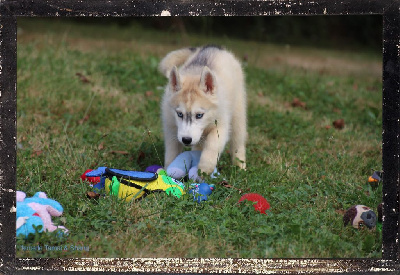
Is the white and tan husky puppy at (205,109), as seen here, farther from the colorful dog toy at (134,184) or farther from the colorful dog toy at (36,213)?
the colorful dog toy at (36,213)

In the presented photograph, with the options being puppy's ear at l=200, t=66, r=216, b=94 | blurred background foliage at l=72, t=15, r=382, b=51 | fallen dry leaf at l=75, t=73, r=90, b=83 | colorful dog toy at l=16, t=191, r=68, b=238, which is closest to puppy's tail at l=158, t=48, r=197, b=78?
puppy's ear at l=200, t=66, r=216, b=94

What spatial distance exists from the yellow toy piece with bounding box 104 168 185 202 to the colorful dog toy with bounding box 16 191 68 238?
16.9 inches

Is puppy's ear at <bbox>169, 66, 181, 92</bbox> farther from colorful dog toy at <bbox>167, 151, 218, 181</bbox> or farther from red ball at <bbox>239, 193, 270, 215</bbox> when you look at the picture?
red ball at <bbox>239, 193, 270, 215</bbox>

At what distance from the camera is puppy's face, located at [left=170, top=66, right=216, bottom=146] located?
4.23m

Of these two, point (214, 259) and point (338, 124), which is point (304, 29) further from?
point (214, 259)

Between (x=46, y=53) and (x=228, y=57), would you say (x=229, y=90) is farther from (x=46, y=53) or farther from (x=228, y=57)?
(x=46, y=53)

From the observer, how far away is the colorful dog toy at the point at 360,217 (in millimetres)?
3258

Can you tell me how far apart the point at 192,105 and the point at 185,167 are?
1.80 feet

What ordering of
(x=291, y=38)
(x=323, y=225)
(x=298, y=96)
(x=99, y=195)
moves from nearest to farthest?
1. (x=323, y=225)
2. (x=99, y=195)
3. (x=298, y=96)
4. (x=291, y=38)

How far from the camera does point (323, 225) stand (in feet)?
11.0

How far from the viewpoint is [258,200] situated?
144 inches

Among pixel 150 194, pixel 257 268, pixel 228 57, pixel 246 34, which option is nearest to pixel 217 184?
pixel 150 194

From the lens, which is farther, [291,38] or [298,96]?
[291,38]

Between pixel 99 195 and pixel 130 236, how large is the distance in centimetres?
65
